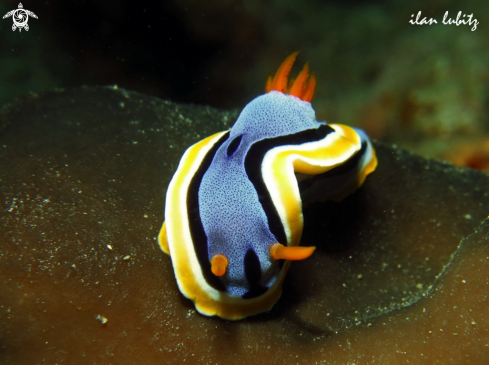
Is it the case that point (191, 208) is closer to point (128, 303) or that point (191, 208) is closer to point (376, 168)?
point (128, 303)

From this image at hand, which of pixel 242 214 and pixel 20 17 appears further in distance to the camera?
pixel 20 17

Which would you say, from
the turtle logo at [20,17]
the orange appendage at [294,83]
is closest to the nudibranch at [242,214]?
the orange appendage at [294,83]

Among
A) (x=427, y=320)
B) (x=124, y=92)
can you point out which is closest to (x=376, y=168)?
(x=427, y=320)

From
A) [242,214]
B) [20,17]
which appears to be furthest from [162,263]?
[20,17]

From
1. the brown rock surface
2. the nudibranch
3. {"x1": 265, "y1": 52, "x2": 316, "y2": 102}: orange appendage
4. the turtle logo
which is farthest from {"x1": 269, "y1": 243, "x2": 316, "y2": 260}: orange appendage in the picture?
the turtle logo

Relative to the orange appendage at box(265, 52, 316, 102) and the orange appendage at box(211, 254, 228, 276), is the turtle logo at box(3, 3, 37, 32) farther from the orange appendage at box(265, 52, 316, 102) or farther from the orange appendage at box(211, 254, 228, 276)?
the orange appendage at box(211, 254, 228, 276)

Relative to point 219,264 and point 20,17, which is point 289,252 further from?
point 20,17
